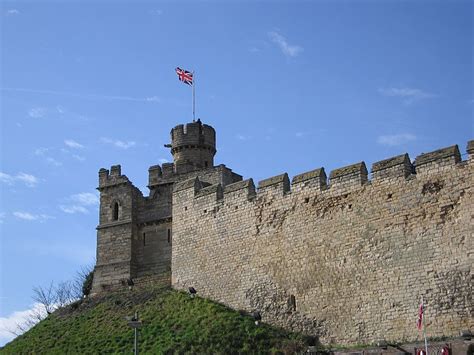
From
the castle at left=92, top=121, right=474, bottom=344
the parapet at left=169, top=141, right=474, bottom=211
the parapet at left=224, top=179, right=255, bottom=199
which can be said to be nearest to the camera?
the castle at left=92, top=121, right=474, bottom=344

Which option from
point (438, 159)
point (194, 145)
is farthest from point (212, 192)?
point (438, 159)

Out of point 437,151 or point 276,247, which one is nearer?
point 437,151

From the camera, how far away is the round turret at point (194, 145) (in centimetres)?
4084

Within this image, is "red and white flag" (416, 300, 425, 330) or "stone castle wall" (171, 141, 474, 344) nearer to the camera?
"red and white flag" (416, 300, 425, 330)

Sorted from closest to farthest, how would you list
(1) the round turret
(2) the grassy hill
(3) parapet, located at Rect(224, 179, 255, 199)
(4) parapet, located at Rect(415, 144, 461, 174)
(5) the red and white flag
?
1. (5) the red and white flag
2. (4) parapet, located at Rect(415, 144, 461, 174)
3. (2) the grassy hill
4. (3) parapet, located at Rect(224, 179, 255, 199)
5. (1) the round turret

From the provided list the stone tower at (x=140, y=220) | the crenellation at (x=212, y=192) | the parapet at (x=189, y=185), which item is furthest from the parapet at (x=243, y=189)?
the stone tower at (x=140, y=220)

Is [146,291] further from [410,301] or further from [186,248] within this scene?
[410,301]

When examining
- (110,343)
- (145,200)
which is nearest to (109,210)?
(145,200)

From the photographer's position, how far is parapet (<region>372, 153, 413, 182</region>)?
2689 cm

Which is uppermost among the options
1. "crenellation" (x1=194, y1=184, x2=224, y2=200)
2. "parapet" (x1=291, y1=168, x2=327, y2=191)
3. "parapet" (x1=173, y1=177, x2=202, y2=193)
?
"parapet" (x1=173, y1=177, x2=202, y2=193)

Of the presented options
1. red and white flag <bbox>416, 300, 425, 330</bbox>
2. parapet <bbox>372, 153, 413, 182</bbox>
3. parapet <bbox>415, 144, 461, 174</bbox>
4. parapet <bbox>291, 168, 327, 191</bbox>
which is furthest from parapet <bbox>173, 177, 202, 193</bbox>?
red and white flag <bbox>416, 300, 425, 330</bbox>

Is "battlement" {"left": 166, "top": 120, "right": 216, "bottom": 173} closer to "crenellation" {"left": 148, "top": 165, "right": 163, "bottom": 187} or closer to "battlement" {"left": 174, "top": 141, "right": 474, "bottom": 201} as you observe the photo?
"crenellation" {"left": 148, "top": 165, "right": 163, "bottom": 187}

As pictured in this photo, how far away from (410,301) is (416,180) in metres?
3.74

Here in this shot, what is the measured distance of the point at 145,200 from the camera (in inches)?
1538
